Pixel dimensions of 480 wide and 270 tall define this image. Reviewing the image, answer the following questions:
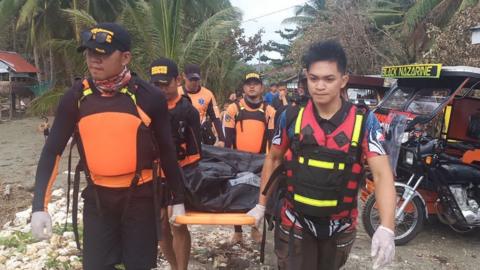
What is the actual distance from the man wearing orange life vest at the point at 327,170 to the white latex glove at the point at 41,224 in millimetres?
1299

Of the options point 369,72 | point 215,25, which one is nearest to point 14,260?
point 215,25

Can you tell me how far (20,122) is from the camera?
22578mm

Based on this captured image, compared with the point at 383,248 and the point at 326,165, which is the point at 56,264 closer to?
the point at 326,165

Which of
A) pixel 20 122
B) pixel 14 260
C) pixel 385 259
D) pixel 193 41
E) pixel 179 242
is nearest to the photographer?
pixel 385 259

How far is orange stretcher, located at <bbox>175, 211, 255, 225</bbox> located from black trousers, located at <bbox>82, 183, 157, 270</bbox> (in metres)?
0.44

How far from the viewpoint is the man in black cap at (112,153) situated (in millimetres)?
2578

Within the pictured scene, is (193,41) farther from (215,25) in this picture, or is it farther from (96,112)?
(96,112)

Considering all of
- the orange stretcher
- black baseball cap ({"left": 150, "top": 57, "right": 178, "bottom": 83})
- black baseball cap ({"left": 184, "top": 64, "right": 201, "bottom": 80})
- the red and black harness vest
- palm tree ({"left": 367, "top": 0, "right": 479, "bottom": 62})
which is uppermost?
palm tree ({"left": 367, "top": 0, "right": 479, "bottom": 62})

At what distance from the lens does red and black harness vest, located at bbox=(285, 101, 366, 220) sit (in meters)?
2.43

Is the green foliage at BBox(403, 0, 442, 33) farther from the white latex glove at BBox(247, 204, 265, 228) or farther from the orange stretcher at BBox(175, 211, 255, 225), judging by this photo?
the white latex glove at BBox(247, 204, 265, 228)

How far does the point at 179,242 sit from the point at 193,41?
30.4ft

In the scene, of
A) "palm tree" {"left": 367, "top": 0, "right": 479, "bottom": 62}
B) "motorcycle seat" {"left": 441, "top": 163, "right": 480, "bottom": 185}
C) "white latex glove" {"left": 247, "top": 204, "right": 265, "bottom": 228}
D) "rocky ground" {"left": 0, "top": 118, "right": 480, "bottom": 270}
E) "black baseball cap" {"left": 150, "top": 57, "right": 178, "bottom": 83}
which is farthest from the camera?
"palm tree" {"left": 367, "top": 0, "right": 479, "bottom": 62}

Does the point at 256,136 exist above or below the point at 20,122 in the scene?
above

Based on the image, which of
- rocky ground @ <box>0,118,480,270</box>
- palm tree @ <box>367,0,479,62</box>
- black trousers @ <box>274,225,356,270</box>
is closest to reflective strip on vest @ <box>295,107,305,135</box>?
black trousers @ <box>274,225,356,270</box>
